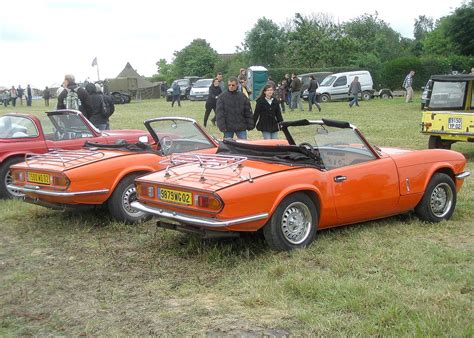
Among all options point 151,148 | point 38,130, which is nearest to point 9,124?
point 38,130

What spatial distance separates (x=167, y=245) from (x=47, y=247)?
3.96ft

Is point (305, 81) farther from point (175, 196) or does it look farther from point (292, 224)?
point (175, 196)

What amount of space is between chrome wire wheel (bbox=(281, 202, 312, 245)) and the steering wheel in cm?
237

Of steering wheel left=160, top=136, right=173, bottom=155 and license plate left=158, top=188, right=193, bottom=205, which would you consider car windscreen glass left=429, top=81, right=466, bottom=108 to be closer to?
steering wheel left=160, top=136, right=173, bottom=155

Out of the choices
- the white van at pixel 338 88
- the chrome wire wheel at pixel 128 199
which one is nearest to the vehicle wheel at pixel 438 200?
the chrome wire wheel at pixel 128 199

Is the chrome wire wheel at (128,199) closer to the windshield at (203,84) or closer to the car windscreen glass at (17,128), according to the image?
the car windscreen glass at (17,128)

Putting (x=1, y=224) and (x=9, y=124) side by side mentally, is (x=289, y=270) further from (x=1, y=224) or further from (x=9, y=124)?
(x=9, y=124)

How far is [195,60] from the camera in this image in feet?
227

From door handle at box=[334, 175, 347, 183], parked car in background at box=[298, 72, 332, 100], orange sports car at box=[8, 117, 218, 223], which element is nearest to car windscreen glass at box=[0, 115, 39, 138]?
orange sports car at box=[8, 117, 218, 223]

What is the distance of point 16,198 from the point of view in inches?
311

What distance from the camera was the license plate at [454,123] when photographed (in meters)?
10.5

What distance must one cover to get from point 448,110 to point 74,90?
7.07 meters

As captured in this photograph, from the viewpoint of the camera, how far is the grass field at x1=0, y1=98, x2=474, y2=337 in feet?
12.4

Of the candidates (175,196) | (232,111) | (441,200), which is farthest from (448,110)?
(175,196)
